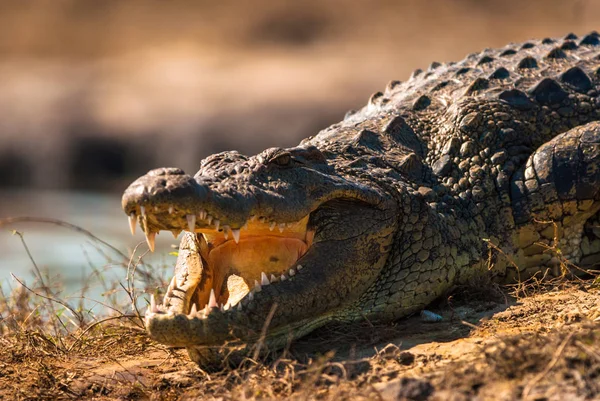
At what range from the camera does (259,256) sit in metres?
4.38

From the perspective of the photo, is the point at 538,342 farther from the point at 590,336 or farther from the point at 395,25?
the point at 395,25

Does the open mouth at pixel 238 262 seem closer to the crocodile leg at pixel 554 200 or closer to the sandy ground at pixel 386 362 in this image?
the sandy ground at pixel 386 362

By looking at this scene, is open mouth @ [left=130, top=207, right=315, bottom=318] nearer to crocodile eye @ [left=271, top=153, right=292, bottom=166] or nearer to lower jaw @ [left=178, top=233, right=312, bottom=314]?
lower jaw @ [left=178, top=233, right=312, bottom=314]

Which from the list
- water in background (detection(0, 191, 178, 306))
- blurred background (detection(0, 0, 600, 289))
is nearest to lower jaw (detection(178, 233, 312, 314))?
water in background (detection(0, 191, 178, 306))

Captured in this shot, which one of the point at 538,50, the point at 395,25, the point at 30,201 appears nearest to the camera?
the point at 538,50

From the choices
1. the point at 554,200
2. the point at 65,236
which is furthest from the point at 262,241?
the point at 65,236

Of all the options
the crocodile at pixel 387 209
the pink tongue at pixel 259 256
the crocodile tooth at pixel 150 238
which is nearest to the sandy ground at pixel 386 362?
the crocodile at pixel 387 209

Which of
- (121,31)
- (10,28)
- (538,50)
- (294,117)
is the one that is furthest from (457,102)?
(10,28)

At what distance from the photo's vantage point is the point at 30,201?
56.2 ft

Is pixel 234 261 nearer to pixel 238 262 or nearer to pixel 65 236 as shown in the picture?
pixel 238 262

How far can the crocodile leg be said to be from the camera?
5.03m

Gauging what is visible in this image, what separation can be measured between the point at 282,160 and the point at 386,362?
3.84 feet

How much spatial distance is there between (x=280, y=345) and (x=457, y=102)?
2.23 metres

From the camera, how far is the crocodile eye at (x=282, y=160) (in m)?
4.27
